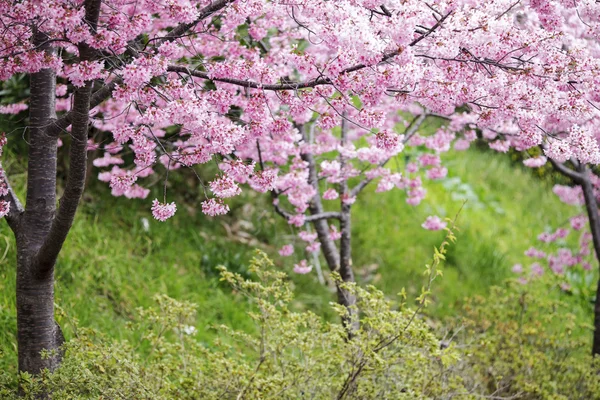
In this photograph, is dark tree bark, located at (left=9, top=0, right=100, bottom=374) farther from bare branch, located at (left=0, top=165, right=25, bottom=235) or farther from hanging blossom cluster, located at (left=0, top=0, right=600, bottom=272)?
hanging blossom cluster, located at (left=0, top=0, right=600, bottom=272)

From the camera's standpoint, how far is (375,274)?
7.48 meters

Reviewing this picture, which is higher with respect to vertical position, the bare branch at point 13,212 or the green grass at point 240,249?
the bare branch at point 13,212

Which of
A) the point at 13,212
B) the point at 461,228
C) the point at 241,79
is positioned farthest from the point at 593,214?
the point at 13,212

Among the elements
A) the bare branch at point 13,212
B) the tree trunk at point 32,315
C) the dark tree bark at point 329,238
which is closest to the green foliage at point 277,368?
the tree trunk at point 32,315

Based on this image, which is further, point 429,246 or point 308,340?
point 429,246

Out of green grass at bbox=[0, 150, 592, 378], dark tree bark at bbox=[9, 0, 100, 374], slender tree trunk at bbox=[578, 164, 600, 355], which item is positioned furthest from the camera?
slender tree trunk at bbox=[578, 164, 600, 355]

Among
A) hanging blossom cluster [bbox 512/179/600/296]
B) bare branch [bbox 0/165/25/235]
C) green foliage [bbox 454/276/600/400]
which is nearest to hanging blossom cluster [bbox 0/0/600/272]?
bare branch [bbox 0/165/25/235]

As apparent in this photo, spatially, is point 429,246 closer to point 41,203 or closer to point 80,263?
point 80,263

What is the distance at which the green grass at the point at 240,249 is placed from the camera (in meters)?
5.22

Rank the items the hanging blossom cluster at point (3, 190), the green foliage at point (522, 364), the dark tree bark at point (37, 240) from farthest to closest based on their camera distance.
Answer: the green foliage at point (522, 364)
the dark tree bark at point (37, 240)
the hanging blossom cluster at point (3, 190)

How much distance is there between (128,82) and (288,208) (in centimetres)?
454

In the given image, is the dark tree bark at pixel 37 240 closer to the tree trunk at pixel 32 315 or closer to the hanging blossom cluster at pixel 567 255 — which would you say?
Result: the tree trunk at pixel 32 315

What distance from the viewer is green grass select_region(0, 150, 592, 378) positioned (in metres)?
5.22

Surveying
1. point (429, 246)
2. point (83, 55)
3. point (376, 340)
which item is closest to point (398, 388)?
point (376, 340)
